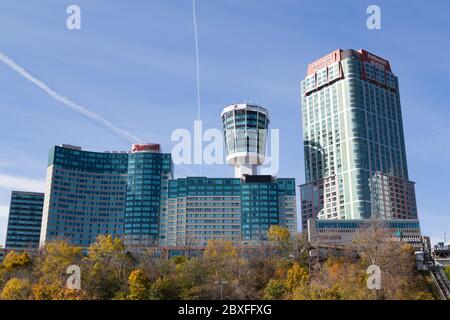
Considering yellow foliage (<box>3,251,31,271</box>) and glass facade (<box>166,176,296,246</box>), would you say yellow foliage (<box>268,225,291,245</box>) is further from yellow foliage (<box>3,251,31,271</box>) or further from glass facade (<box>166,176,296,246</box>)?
glass facade (<box>166,176,296,246</box>)

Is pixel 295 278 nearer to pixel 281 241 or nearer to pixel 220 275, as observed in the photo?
pixel 220 275

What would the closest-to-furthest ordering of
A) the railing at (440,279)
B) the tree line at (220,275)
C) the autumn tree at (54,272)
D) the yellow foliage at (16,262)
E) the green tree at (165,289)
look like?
the autumn tree at (54,272), the tree line at (220,275), the green tree at (165,289), the railing at (440,279), the yellow foliage at (16,262)

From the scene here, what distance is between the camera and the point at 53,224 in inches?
7318

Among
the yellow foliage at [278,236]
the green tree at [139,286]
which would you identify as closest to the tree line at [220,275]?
the green tree at [139,286]

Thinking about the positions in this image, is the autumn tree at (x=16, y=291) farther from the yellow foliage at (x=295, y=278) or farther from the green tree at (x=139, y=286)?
the yellow foliage at (x=295, y=278)

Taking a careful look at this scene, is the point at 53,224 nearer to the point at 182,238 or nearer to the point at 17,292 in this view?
the point at 182,238

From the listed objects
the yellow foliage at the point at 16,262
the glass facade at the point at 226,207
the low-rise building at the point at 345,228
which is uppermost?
the glass facade at the point at 226,207

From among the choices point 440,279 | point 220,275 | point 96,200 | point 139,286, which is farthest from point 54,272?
point 96,200

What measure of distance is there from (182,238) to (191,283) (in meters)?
Result: 111

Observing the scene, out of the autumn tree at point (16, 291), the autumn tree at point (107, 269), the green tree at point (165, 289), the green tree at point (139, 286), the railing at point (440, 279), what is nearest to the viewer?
the autumn tree at point (16, 291)

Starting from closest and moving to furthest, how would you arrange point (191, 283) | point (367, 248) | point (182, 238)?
point (191, 283), point (367, 248), point (182, 238)

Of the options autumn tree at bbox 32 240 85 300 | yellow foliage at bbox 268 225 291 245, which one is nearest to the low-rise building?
yellow foliage at bbox 268 225 291 245

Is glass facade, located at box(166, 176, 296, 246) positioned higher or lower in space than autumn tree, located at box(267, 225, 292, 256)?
higher
